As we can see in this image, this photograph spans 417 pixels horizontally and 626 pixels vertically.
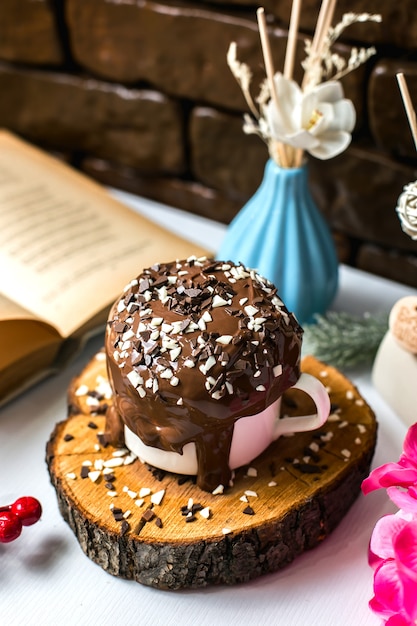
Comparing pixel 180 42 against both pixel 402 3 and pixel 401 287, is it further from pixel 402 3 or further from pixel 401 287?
pixel 401 287

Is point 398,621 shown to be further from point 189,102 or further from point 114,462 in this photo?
point 189,102

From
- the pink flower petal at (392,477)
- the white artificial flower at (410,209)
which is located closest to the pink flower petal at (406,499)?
the pink flower petal at (392,477)

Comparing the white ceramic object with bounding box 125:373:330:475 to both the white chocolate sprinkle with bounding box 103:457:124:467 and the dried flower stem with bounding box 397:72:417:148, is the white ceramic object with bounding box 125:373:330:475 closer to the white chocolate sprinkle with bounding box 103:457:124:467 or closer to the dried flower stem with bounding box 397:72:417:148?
the white chocolate sprinkle with bounding box 103:457:124:467

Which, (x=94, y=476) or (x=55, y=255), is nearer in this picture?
(x=94, y=476)

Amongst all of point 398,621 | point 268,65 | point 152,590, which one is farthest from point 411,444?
point 268,65

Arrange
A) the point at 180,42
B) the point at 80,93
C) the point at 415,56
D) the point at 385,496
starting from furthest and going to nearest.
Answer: the point at 80,93
the point at 180,42
the point at 415,56
the point at 385,496

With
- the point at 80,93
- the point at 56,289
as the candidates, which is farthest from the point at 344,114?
the point at 80,93
